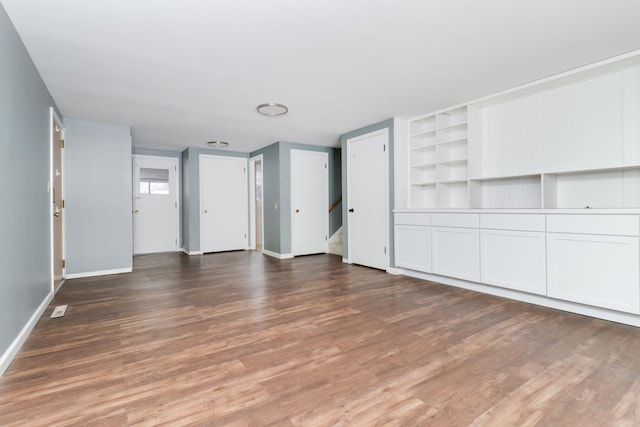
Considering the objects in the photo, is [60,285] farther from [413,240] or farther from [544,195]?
[544,195]

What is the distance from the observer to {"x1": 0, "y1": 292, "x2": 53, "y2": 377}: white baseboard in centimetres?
182

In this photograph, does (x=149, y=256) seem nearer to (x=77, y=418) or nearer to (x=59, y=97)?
(x=59, y=97)

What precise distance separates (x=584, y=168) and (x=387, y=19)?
7.71 ft

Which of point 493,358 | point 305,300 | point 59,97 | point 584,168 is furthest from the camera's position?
point 59,97

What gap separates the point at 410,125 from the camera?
4.43 m

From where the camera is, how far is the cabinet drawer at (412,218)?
3.90 meters

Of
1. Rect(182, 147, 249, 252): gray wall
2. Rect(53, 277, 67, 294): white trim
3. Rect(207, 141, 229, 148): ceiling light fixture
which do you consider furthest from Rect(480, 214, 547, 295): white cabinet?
Rect(182, 147, 249, 252): gray wall

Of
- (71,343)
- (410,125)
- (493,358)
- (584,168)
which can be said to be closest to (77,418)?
(71,343)

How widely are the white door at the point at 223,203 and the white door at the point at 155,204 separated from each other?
2.66ft

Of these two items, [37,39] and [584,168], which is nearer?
[37,39]

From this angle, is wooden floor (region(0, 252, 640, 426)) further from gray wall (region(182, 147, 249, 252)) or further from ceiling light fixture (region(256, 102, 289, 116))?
gray wall (region(182, 147, 249, 252))

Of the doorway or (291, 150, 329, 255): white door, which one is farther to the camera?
(291, 150, 329, 255): white door

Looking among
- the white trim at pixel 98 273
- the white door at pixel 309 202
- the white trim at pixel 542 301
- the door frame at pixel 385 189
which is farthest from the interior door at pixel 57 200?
the white trim at pixel 542 301

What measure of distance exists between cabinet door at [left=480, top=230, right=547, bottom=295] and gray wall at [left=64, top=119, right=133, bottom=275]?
185 inches
